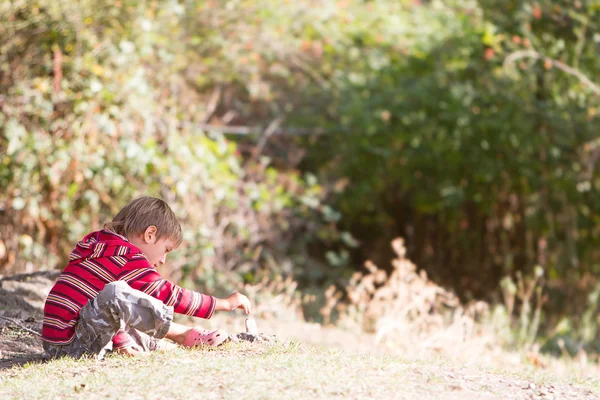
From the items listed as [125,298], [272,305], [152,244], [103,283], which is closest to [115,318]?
[125,298]

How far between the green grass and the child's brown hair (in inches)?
24.5

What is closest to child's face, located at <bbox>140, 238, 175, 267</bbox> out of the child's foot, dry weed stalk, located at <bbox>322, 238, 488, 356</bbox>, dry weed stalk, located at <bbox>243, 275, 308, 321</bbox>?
the child's foot

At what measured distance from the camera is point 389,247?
10805mm

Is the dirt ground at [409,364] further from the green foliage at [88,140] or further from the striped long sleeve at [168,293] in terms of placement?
the green foliage at [88,140]

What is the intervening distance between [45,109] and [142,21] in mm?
1326

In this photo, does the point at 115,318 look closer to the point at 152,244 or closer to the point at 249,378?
the point at 152,244

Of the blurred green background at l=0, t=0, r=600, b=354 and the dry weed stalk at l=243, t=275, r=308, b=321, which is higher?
the blurred green background at l=0, t=0, r=600, b=354

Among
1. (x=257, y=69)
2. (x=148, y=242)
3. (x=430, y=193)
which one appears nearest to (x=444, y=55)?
(x=430, y=193)

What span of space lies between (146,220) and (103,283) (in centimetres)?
39

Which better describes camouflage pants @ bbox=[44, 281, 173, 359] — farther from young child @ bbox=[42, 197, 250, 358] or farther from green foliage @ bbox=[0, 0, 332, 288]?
green foliage @ bbox=[0, 0, 332, 288]

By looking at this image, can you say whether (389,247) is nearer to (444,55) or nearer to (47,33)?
(444,55)

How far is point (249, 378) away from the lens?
340cm

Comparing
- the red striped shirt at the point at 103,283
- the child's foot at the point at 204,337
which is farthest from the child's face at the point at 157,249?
the child's foot at the point at 204,337

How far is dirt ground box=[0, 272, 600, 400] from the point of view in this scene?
11.7 ft
